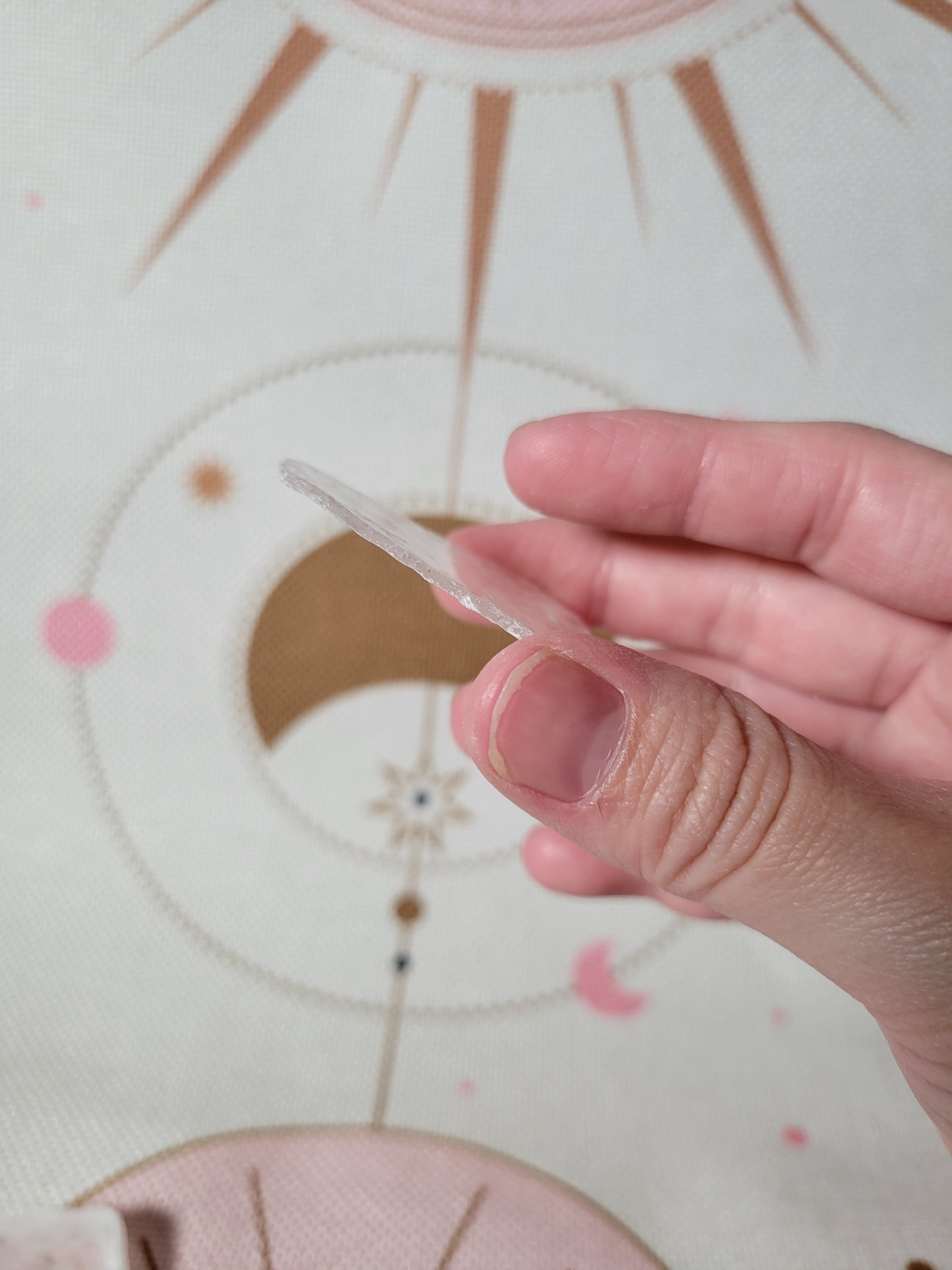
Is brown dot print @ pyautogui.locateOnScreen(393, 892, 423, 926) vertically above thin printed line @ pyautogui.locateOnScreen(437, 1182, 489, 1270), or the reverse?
brown dot print @ pyautogui.locateOnScreen(393, 892, 423, 926)

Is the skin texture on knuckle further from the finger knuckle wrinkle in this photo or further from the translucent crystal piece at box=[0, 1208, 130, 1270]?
the translucent crystal piece at box=[0, 1208, 130, 1270]

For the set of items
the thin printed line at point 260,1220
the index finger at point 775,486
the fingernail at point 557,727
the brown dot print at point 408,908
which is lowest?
the thin printed line at point 260,1220

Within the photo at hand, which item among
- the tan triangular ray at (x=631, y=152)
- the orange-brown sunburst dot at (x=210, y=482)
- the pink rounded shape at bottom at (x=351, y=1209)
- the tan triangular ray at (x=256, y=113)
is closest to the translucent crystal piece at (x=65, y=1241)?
the pink rounded shape at bottom at (x=351, y=1209)

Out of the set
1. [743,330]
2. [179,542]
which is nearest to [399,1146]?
[179,542]

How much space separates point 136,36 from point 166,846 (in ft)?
1.67

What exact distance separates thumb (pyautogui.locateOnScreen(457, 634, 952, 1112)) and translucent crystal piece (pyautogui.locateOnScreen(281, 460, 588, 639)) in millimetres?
27

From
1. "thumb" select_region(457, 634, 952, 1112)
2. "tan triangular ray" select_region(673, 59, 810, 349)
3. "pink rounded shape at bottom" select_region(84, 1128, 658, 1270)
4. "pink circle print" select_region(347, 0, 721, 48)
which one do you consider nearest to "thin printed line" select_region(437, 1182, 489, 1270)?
"pink rounded shape at bottom" select_region(84, 1128, 658, 1270)

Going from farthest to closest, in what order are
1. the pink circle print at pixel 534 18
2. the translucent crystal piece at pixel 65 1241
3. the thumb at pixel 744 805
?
1. the pink circle print at pixel 534 18
2. the translucent crystal piece at pixel 65 1241
3. the thumb at pixel 744 805

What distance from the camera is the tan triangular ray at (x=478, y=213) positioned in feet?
2.03

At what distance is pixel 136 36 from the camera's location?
0.60 metres

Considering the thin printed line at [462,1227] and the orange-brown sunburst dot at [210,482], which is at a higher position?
the orange-brown sunburst dot at [210,482]

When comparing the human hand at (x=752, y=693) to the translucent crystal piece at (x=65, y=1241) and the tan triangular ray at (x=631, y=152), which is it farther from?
the translucent crystal piece at (x=65, y=1241)

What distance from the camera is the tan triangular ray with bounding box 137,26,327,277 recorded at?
604mm

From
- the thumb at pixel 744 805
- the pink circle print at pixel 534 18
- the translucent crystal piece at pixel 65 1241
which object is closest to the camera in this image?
the thumb at pixel 744 805
